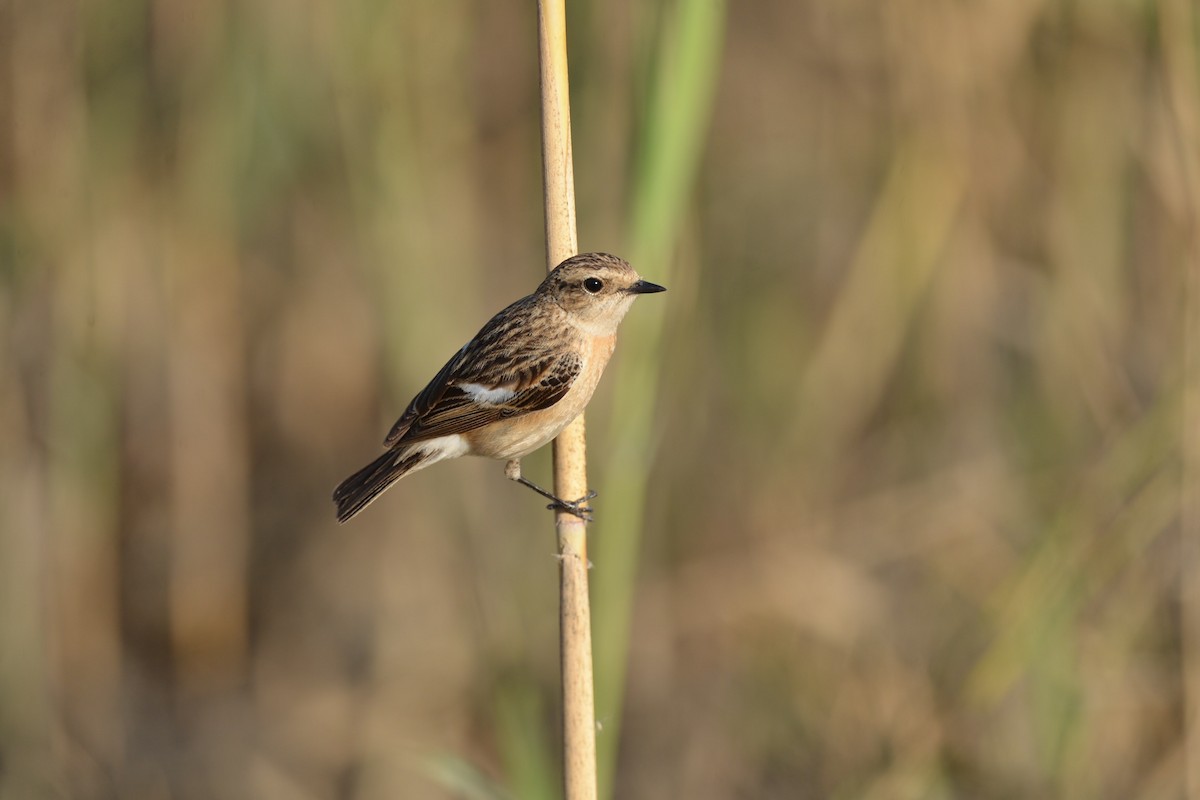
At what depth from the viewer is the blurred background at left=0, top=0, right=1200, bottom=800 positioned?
468 centimetres

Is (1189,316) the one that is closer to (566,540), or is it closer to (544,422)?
(544,422)

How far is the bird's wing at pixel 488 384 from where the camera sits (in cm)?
362

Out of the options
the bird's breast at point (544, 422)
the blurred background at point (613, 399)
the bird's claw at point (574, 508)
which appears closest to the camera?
the bird's claw at point (574, 508)

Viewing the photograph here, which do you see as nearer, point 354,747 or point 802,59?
point 354,747

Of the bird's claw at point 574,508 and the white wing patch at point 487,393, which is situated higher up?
the white wing patch at point 487,393

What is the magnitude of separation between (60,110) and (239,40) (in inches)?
27.6

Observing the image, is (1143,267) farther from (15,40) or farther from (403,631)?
(15,40)

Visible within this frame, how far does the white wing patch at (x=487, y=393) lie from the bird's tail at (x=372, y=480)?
0.69ft

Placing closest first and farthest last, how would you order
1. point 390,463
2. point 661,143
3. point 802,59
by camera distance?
point 661,143
point 390,463
point 802,59

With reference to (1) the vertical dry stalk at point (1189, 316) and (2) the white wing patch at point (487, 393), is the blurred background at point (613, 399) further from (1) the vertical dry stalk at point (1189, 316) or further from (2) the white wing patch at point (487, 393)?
(2) the white wing patch at point (487, 393)

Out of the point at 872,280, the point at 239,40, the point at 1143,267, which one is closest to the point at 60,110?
the point at 239,40

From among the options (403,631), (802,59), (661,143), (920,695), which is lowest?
(920,695)

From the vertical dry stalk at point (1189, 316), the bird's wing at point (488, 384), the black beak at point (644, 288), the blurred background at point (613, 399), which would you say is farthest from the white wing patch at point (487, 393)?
the vertical dry stalk at point (1189, 316)

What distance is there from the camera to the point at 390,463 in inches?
144
